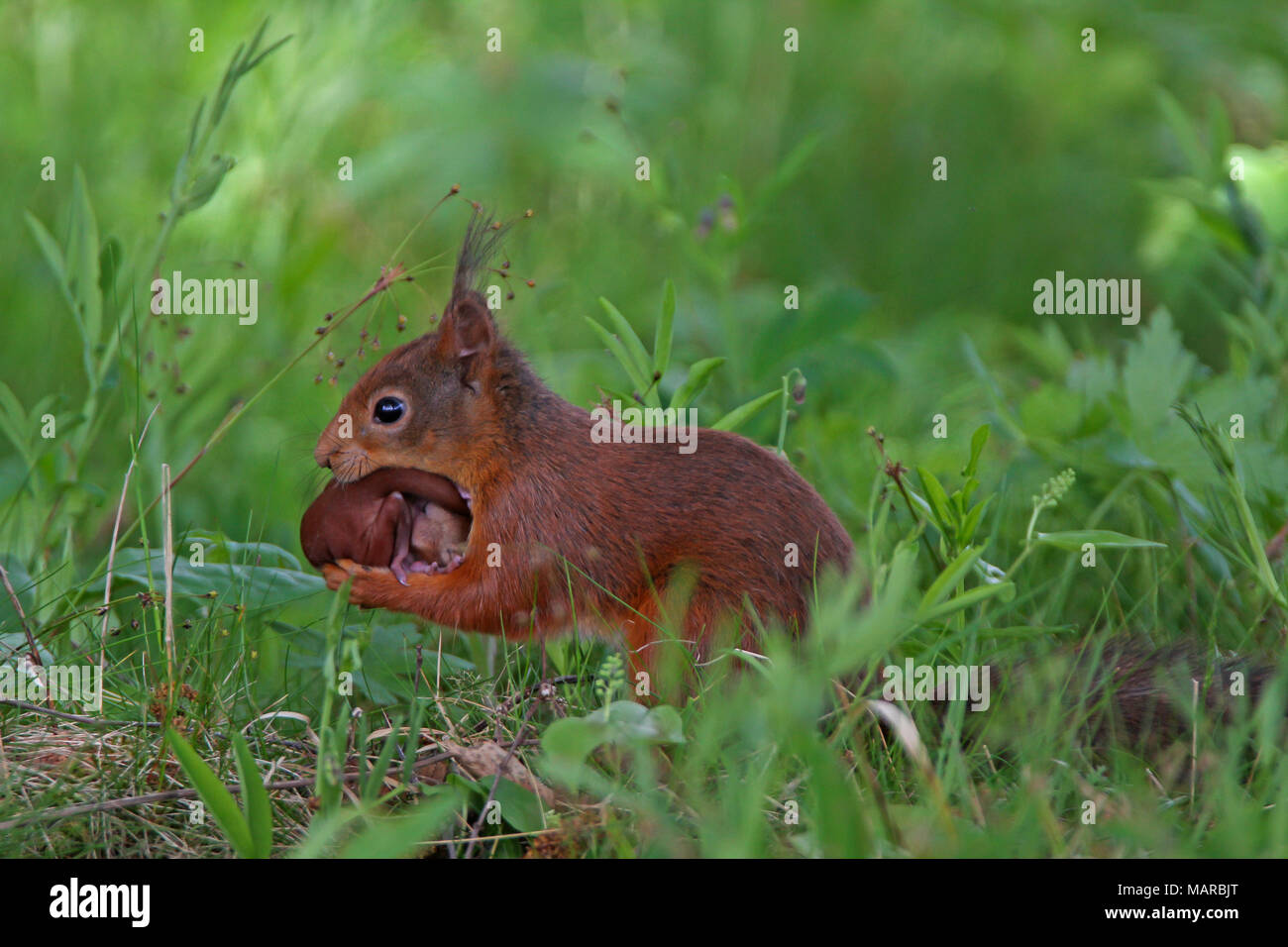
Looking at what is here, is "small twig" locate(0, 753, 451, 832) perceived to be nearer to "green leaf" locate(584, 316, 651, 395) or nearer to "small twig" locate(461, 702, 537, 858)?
"small twig" locate(461, 702, 537, 858)

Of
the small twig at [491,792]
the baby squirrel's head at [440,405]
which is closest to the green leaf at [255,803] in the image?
the small twig at [491,792]

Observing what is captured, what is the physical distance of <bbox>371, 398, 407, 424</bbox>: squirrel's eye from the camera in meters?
3.54

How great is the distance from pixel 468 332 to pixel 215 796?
1.62 meters

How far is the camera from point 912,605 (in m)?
3.10

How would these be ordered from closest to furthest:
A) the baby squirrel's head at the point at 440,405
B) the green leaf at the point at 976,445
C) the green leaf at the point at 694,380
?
the green leaf at the point at 976,445, the green leaf at the point at 694,380, the baby squirrel's head at the point at 440,405

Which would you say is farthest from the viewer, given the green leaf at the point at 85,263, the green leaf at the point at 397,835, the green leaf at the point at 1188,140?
the green leaf at the point at 1188,140

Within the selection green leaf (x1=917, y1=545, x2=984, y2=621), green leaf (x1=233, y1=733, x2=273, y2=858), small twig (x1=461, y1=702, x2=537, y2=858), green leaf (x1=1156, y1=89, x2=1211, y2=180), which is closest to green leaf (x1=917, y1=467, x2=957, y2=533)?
green leaf (x1=917, y1=545, x2=984, y2=621)

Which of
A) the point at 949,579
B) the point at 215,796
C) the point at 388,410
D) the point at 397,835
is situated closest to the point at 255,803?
the point at 215,796

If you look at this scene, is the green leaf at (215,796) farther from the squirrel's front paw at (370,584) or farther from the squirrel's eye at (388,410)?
the squirrel's eye at (388,410)

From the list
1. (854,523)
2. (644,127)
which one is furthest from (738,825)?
(644,127)

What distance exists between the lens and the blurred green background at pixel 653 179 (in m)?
4.97

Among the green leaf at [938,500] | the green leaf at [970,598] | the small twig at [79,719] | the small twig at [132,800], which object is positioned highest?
the green leaf at [938,500]

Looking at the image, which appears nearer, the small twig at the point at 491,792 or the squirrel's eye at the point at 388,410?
the small twig at the point at 491,792

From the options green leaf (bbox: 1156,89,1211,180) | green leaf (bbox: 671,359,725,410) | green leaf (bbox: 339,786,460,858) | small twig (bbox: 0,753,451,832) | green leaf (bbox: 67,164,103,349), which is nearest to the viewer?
green leaf (bbox: 339,786,460,858)
